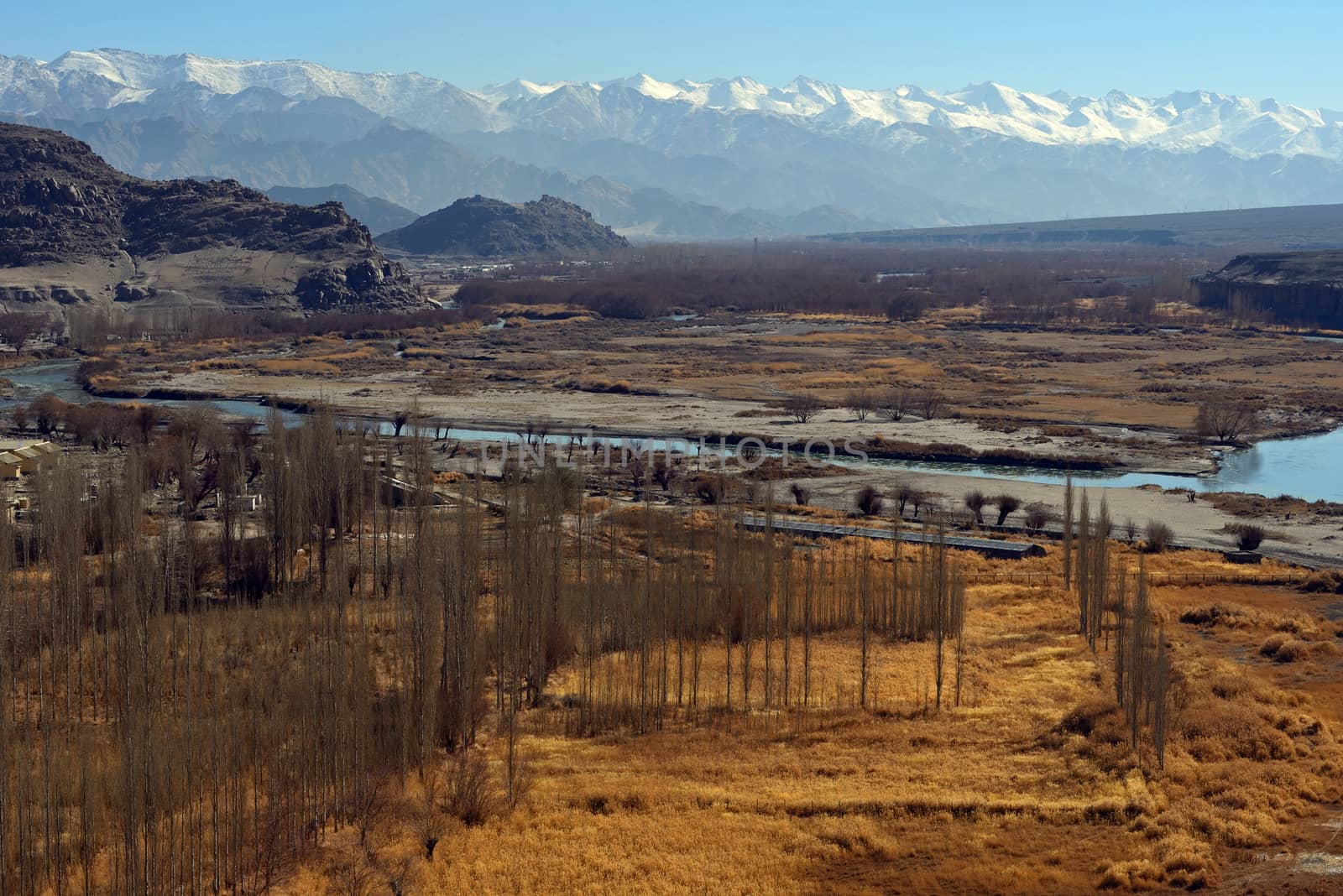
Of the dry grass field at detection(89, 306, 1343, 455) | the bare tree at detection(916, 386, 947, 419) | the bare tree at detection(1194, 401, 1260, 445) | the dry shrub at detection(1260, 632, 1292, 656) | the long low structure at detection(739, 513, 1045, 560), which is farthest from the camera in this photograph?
→ the dry grass field at detection(89, 306, 1343, 455)

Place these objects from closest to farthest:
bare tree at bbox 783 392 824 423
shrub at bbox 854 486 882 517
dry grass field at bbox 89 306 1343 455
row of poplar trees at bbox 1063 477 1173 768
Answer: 1. row of poplar trees at bbox 1063 477 1173 768
2. shrub at bbox 854 486 882 517
3. bare tree at bbox 783 392 824 423
4. dry grass field at bbox 89 306 1343 455

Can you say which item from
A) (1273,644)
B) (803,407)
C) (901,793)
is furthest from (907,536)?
(803,407)

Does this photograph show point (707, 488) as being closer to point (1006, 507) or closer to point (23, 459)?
point (1006, 507)

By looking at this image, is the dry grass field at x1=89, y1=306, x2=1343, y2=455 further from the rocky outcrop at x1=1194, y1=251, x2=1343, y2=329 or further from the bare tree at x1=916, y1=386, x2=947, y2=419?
the rocky outcrop at x1=1194, y1=251, x2=1343, y2=329

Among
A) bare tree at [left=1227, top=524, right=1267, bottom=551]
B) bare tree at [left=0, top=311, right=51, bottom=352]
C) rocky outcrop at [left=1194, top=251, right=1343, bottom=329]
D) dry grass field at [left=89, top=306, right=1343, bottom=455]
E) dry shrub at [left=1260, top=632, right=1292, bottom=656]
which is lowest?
dry shrub at [left=1260, top=632, right=1292, bottom=656]

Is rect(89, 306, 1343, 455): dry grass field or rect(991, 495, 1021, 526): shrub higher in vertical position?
rect(89, 306, 1343, 455): dry grass field

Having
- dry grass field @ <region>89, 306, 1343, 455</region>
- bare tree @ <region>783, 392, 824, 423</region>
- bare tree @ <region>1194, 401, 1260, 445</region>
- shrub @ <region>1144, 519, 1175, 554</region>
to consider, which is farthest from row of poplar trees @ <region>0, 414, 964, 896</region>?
bare tree @ <region>1194, 401, 1260, 445</region>

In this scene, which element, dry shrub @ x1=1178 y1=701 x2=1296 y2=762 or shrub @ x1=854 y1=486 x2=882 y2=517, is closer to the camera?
dry shrub @ x1=1178 y1=701 x2=1296 y2=762

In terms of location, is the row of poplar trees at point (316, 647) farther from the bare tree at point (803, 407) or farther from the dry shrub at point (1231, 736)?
the bare tree at point (803, 407)
